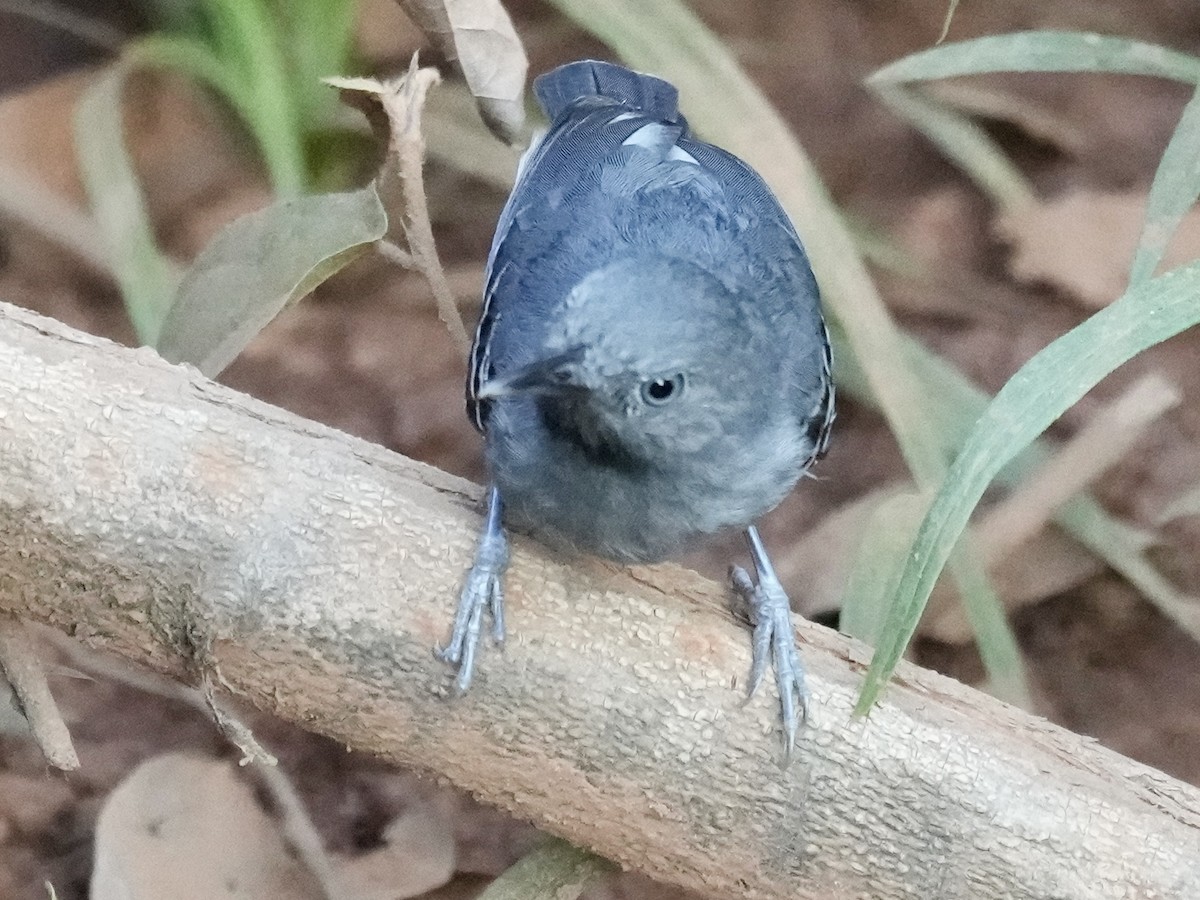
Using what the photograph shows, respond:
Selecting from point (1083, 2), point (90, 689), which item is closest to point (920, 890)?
point (90, 689)

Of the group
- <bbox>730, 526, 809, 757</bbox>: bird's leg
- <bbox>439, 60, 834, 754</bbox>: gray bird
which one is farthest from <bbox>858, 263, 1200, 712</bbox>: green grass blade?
<bbox>439, 60, 834, 754</bbox>: gray bird

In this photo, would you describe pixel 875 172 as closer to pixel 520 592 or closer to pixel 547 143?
pixel 547 143

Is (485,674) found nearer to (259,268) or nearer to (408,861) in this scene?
(259,268)

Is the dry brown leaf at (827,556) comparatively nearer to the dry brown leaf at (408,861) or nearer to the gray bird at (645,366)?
the gray bird at (645,366)

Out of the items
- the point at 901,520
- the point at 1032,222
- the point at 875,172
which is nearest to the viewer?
the point at 901,520

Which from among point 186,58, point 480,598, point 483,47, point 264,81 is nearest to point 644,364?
point 480,598

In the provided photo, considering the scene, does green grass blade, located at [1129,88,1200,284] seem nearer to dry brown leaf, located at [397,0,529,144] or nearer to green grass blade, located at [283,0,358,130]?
dry brown leaf, located at [397,0,529,144]

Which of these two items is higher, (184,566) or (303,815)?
(184,566)
